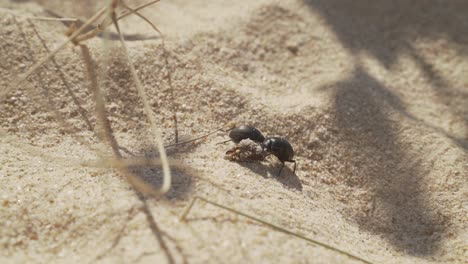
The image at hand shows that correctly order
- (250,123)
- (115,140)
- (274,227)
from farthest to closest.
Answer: (250,123), (115,140), (274,227)

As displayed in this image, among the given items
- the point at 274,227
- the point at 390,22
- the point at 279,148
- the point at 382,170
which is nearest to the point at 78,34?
the point at 279,148

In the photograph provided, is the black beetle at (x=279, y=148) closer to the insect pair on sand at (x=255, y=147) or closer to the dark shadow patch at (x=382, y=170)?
the insect pair on sand at (x=255, y=147)

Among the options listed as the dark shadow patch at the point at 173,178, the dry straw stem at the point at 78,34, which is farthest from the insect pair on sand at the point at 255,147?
the dry straw stem at the point at 78,34

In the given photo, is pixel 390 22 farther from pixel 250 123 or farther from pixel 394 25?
pixel 250 123

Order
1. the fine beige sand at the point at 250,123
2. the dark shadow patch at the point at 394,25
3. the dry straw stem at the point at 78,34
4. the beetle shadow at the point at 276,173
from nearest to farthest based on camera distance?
the fine beige sand at the point at 250,123 → the dry straw stem at the point at 78,34 → the beetle shadow at the point at 276,173 → the dark shadow patch at the point at 394,25

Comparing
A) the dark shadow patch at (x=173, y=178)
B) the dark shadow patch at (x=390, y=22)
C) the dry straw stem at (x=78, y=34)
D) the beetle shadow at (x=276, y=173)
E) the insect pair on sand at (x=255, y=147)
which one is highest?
the dark shadow patch at (x=390, y=22)

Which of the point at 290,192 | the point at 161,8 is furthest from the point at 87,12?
the point at 290,192
